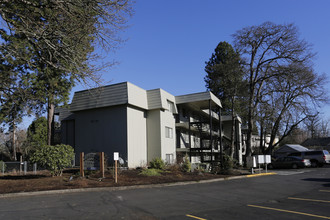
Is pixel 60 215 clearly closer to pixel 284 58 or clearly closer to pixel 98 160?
pixel 98 160

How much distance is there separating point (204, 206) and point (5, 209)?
5974 mm

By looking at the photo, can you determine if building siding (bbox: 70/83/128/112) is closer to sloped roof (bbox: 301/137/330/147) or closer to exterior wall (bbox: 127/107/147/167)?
exterior wall (bbox: 127/107/147/167)

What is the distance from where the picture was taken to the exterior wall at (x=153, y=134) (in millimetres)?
23422

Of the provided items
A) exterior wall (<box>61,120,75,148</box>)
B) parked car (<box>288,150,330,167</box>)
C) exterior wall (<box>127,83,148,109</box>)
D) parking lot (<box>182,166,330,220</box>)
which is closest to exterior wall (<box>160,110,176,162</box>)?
exterior wall (<box>127,83,148,109</box>)

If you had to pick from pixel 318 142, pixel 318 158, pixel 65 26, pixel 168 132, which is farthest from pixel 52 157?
pixel 318 142

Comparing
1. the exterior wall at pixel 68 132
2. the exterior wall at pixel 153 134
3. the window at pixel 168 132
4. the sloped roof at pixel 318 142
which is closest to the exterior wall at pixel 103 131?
the exterior wall at pixel 68 132

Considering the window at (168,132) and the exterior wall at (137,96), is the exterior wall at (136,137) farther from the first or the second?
the window at (168,132)

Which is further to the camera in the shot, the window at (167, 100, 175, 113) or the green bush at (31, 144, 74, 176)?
the window at (167, 100, 175, 113)

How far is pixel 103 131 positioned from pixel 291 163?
21.0m

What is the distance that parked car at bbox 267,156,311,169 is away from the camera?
3066 cm

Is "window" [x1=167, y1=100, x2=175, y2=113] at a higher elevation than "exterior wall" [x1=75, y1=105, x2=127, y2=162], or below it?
higher

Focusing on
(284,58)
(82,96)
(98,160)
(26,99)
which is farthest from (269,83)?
(26,99)

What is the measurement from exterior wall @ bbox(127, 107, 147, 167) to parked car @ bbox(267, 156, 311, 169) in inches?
673

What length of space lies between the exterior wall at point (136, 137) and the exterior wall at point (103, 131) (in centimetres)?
34
